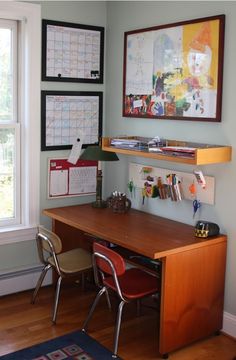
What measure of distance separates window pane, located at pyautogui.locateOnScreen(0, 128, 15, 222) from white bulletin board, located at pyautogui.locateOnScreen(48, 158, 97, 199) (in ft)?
0.97

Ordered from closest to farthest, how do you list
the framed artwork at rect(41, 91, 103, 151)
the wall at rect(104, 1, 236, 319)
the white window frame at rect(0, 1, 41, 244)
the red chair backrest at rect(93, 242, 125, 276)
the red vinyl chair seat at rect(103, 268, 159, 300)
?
the red chair backrest at rect(93, 242, 125, 276), the red vinyl chair seat at rect(103, 268, 159, 300), the wall at rect(104, 1, 236, 319), the white window frame at rect(0, 1, 41, 244), the framed artwork at rect(41, 91, 103, 151)

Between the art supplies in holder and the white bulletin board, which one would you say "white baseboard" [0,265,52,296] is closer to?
the white bulletin board

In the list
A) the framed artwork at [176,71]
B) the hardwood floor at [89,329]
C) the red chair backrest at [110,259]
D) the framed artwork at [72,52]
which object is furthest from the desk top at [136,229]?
the framed artwork at [72,52]

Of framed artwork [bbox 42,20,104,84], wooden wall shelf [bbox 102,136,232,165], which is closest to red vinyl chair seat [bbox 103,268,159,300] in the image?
wooden wall shelf [bbox 102,136,232,165]

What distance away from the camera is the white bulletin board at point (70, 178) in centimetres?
393

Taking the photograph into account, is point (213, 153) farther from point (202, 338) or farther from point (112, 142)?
point (202, 338)

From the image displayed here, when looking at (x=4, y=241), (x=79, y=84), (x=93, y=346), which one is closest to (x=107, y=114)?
(x=79, y=84)

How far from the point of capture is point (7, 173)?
12.5 feet

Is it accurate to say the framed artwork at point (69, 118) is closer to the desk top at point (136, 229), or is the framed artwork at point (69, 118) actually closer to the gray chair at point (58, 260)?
the desk top at point (136, 229)

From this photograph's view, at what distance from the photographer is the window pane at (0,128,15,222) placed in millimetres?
3742

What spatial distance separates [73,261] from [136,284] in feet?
1.98

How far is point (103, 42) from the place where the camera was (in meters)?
4.06

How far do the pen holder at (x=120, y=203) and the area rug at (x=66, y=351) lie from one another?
1.00 metres

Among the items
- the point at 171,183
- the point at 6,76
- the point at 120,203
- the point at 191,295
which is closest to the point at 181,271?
the point at 191,295
